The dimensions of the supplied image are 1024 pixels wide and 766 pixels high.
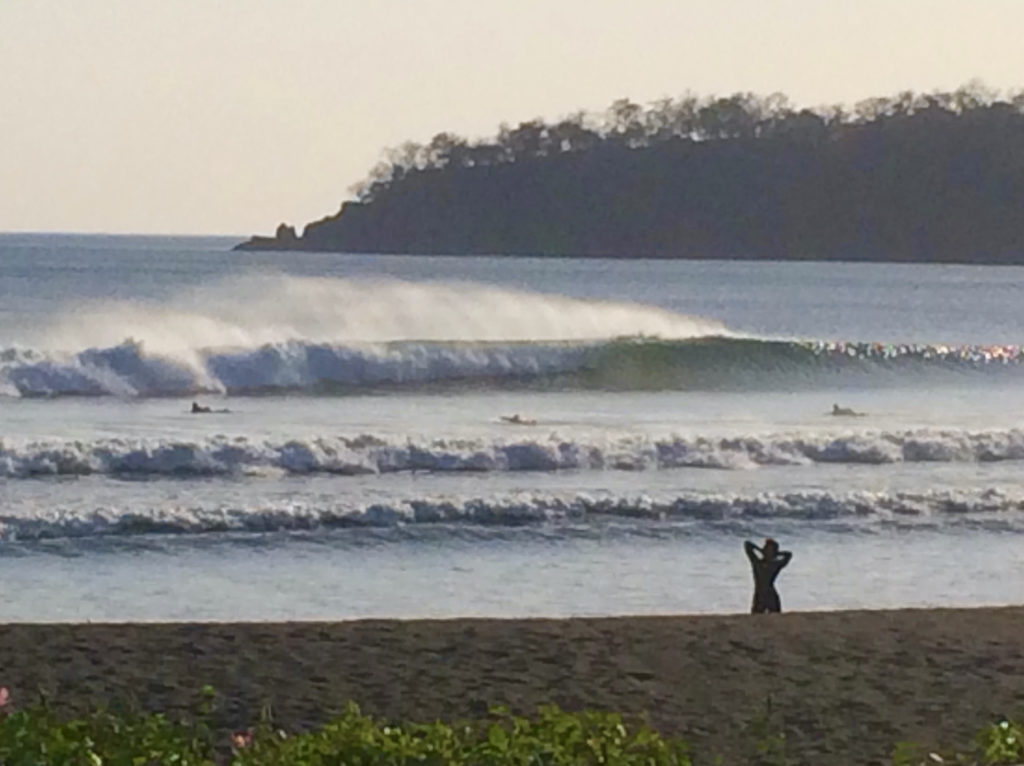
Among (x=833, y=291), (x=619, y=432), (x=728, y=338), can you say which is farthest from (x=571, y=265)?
(x=619, y=432)

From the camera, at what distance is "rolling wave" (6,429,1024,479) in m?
23.1

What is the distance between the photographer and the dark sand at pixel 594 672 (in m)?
9.52

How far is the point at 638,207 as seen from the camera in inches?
6029

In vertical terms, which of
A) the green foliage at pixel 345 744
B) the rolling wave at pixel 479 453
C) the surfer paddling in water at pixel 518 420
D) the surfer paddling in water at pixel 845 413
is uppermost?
the surfer paddling in water at pixel 845 413

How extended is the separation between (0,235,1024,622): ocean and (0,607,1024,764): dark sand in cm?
345

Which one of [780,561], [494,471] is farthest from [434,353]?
[780,561]

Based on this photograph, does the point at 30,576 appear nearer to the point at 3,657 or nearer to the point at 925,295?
the point at 3,657

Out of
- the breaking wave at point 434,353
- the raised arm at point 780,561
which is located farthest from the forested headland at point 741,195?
the raised arm at point 780,561

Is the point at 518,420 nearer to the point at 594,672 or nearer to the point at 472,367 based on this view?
the point at 472,367

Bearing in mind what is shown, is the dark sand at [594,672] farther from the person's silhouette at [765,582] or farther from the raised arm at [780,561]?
the raised arm at [780,561]

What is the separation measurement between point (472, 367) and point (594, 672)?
102ft

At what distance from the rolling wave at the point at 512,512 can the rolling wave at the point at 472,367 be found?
51.1 feet


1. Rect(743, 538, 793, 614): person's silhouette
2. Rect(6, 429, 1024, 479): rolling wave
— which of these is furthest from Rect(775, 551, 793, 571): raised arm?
Rect(6, 429, 1024, 479): rolling wave

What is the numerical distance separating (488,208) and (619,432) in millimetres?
126021
